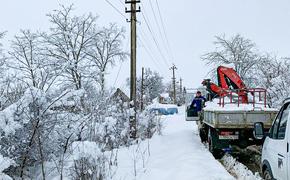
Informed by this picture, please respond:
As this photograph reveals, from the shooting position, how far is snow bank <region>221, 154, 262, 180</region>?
7.55 meters

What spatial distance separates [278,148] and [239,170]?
398cm

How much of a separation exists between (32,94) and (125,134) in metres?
7.41

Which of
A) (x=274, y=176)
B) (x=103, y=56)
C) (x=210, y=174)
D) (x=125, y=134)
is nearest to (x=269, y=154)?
(x=274, y=176)

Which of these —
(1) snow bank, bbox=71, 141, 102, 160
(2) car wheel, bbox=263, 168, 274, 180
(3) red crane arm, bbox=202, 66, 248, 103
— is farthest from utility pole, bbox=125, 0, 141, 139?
(2) car wheel, bbox=263, 168, 274, 180

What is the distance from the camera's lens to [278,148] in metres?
4.87

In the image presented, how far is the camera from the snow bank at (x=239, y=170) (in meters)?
7.55

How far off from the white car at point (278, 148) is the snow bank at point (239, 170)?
179cm

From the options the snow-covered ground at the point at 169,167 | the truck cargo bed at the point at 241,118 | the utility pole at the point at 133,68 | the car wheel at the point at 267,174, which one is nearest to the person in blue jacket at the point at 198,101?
the utility pole at the point at 133,68

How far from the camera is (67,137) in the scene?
7.43 metres

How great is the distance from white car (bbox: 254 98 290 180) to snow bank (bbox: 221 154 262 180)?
5.87 feet

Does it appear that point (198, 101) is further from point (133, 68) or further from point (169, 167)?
point (169, 167)

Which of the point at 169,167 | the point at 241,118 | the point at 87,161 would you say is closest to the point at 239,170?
the point at 169,167

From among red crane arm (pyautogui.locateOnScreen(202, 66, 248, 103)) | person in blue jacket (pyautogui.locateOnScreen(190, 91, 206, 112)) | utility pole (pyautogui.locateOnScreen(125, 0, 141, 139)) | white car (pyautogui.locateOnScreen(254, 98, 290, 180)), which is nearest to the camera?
white car (pyautogui.locateOnScreen(254, 98, 290, 180))

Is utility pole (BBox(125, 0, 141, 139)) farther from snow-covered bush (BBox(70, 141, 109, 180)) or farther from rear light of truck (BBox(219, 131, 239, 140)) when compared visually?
snow-covered bush (BBox(70, 141, 109, 180))
